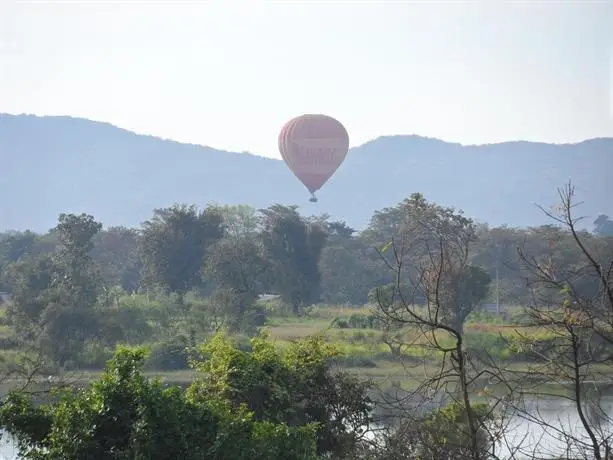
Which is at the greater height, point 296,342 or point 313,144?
point 313,144

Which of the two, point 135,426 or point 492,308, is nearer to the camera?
point 135,426

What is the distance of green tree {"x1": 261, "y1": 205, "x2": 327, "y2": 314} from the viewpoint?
44.6 meters

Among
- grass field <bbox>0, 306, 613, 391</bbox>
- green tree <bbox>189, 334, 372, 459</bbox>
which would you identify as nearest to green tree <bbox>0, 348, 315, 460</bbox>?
green tree <bbox>189, 334, 372, 459</bbox>

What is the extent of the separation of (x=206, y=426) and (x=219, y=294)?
28756 millimetres

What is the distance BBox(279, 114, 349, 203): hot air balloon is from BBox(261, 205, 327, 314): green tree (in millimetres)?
14562

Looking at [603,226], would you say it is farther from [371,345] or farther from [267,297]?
[371,345]

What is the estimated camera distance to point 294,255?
153 ft

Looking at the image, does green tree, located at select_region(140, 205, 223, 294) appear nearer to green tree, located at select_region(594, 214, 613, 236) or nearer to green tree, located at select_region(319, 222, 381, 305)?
green tree, located at select_region(319, 222, 381, 305)

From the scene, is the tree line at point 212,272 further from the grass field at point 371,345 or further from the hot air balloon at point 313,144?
Result: the hot air balloon at point 313,144

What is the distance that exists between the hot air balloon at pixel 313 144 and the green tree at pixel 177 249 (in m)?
15.9

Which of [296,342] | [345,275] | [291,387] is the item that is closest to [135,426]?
[291,387]

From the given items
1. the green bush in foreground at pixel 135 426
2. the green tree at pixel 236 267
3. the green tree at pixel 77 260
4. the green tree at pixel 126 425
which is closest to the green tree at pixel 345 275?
the green tree at pixel 236 267

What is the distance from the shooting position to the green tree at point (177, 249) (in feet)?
148

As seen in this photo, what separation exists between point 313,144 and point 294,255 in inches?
655
